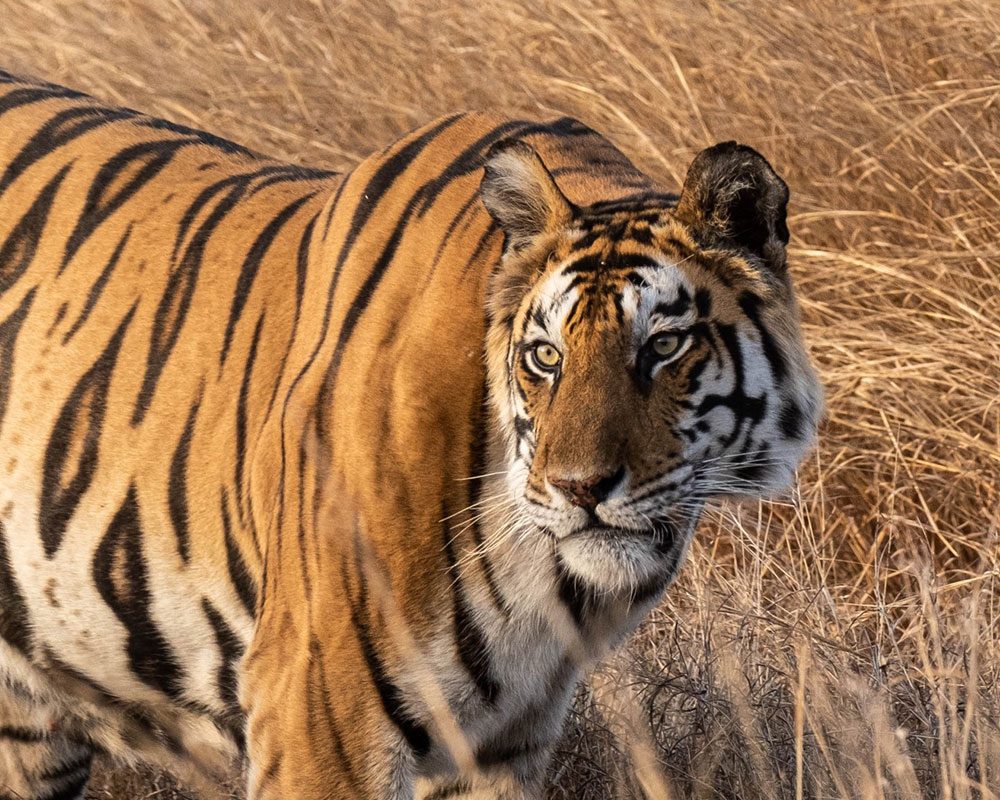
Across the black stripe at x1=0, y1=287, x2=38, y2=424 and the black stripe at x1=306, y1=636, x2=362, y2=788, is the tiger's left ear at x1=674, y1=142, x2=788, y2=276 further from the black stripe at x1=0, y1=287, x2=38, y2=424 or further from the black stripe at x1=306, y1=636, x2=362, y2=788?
the black stripe at x1=0, y1=287, x2=38, y2=424

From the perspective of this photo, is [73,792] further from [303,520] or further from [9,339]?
[303,520]

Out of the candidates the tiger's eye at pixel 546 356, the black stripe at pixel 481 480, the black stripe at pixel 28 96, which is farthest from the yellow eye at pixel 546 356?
the black stripe at pixel 28 96

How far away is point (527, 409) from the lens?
1.98 m

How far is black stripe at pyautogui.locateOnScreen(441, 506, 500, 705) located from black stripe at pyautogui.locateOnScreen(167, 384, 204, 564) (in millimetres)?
533

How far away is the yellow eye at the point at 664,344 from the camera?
1.97m

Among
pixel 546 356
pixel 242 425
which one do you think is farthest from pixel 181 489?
pixel 546 356

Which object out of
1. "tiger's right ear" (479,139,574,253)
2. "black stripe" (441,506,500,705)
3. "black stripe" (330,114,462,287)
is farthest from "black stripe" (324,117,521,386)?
"black stripe" (441,506,500,705)

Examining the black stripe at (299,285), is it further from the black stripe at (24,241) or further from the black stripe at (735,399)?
the black stripe at (735,399)

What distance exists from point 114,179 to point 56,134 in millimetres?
200

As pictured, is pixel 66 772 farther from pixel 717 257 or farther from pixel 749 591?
pixel 717 257

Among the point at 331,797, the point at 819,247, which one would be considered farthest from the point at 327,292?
the point at 819,247

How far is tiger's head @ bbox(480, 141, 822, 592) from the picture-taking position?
6.23 ft

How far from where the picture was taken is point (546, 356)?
198cm

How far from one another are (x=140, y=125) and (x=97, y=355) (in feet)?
1.86
